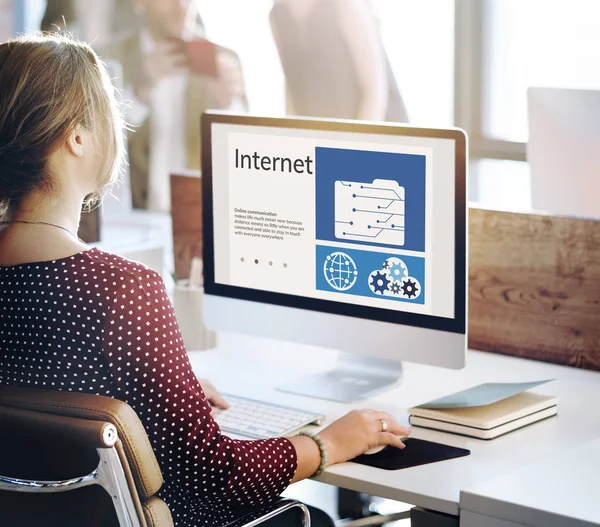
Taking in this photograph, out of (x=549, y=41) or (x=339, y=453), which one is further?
(x=549, y=41)

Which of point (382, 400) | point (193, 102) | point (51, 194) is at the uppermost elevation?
point (193, 102)

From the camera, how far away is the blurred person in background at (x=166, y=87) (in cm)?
466

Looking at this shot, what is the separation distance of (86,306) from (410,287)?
67cm

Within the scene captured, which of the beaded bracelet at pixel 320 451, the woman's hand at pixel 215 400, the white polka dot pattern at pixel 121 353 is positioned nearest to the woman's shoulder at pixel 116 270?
the white polka dot pattern at pixel 121 353

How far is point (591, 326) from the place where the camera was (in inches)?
81.4

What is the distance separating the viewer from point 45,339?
1.44 m

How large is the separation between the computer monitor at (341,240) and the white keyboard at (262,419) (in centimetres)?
14

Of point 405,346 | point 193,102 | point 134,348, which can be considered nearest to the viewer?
point 134,348

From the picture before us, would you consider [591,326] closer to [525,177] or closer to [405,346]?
[405,346]

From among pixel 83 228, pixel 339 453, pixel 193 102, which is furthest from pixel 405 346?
pixel 193 102

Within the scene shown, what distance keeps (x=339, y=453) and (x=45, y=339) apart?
488 mm

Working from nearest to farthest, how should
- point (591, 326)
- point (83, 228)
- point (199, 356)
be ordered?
point (591, 326), point (199, 356), point (83, 228)

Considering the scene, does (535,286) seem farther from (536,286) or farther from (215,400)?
(215,400)

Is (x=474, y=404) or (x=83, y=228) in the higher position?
(x=83, y=228)
